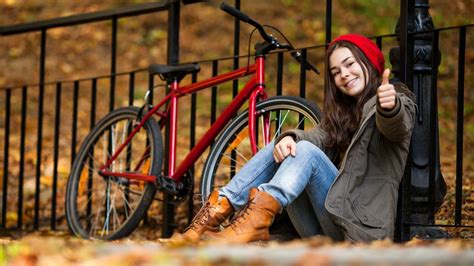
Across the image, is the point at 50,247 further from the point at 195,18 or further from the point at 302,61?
the point at 195,18

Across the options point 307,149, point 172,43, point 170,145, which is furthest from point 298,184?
point 172,43

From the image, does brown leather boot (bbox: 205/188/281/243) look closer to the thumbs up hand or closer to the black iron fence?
the thumbs up hand

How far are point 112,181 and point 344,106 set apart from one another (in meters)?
1.64

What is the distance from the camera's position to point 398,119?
3109 millimetres

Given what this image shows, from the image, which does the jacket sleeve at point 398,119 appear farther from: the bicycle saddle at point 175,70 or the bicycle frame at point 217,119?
the bicycle saddle at point 175,70

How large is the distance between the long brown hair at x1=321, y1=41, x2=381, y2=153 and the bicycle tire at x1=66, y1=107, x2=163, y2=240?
112cm

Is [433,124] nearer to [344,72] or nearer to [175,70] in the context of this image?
[344,72]

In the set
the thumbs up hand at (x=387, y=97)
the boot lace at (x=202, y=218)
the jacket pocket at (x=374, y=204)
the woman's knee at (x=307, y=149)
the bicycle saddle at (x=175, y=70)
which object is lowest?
the boot lace at (x=202, y=218)

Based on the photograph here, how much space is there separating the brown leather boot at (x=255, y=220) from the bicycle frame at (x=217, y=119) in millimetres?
555

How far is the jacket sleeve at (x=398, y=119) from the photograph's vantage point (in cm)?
309

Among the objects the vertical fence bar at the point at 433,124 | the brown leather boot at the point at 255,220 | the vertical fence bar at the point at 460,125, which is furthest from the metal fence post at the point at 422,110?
the brown leather boot at the point at 255,220

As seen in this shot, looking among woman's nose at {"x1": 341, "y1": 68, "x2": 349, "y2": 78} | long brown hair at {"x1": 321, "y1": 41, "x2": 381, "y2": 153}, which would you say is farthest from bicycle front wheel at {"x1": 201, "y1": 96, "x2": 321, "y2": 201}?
woman's nose at {"x1": 341, "y1": 68, "x2": 349, "y2": 78}

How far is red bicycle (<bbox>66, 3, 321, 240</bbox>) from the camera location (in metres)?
3.87

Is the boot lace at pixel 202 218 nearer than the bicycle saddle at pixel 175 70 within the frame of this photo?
Yes
